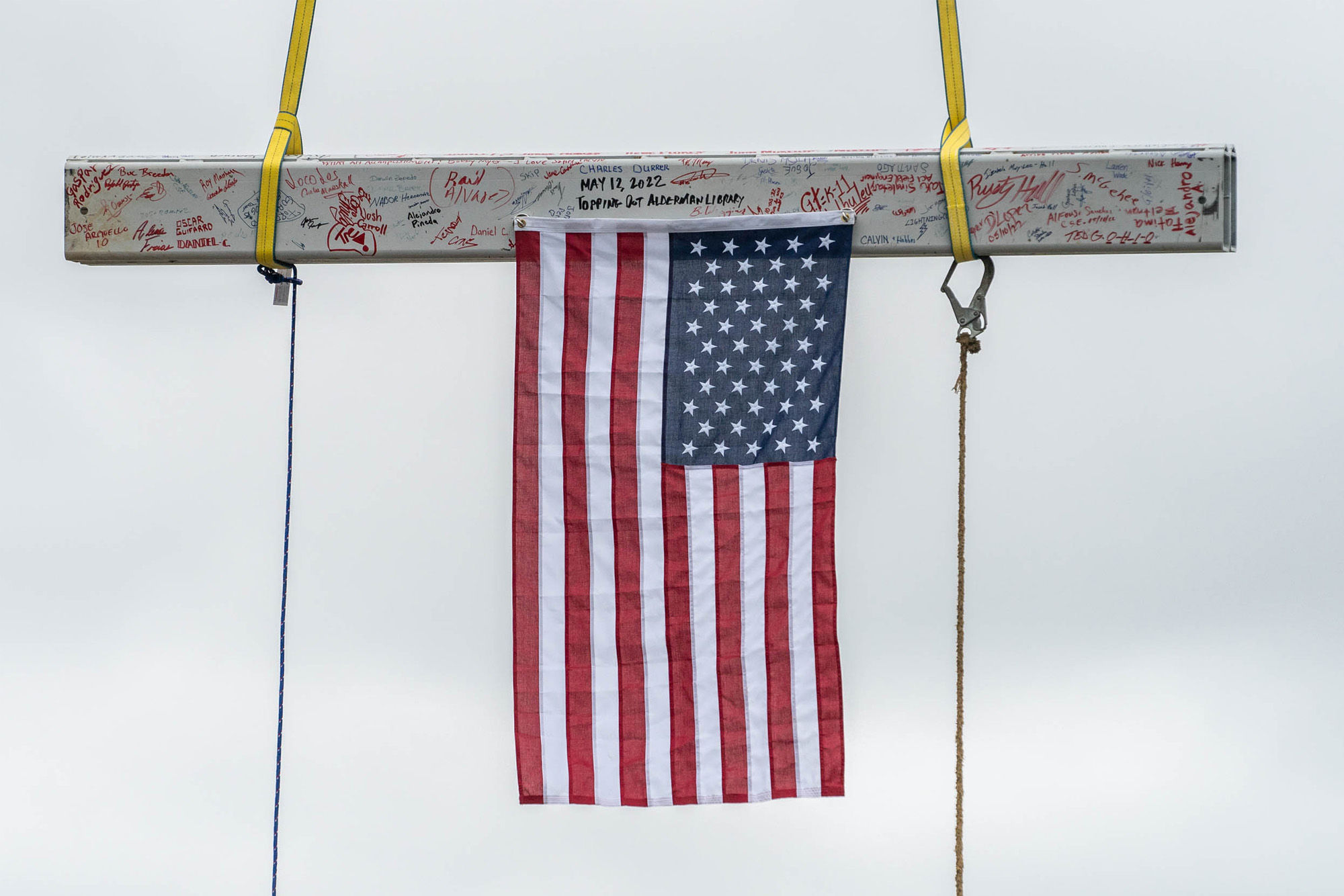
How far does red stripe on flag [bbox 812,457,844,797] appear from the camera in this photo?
2.41m

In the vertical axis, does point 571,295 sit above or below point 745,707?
above

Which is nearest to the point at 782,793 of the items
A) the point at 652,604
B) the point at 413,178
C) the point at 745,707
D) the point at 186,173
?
the point at 745,707

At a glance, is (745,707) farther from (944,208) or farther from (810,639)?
(944,208)

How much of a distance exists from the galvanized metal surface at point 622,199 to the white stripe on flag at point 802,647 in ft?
1.90

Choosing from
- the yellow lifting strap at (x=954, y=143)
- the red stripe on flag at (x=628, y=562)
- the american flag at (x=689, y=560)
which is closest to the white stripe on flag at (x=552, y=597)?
the american flag at (x=689, y=560)

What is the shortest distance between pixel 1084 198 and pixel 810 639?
3.36 feet

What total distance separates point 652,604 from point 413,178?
0.98 meters

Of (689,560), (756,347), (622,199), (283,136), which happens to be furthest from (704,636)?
(283,136)

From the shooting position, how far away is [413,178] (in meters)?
2.41

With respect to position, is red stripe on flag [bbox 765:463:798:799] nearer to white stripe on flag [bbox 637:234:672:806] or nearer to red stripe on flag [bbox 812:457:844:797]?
red stripe on flag [bbox 812:457:844:797]

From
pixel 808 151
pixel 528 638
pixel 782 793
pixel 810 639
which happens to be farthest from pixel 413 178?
pixel 782 793

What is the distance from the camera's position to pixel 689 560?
241 centimetres

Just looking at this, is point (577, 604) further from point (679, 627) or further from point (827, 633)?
point (827, 633)

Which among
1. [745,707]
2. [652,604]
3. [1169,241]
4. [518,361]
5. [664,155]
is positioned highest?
[664,155]
